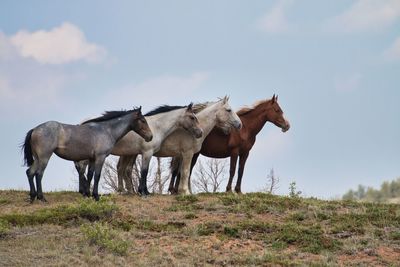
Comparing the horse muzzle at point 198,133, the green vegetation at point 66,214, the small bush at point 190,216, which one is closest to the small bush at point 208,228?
the small bush at point 190,216

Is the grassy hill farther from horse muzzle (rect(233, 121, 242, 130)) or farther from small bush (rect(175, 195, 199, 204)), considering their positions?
horse muzzle (rect(233, 121, 242, 130))

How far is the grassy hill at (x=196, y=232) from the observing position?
43.5ft

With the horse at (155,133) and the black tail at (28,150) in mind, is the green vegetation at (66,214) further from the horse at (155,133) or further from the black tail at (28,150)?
the horse at (155,133)

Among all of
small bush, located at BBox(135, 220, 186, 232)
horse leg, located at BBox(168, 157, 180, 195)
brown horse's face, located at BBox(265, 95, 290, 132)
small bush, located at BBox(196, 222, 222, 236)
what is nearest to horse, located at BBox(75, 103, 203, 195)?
horse leg, located at BBox(168, 157, 180, 195)

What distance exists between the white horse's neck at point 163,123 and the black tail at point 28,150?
3.37 meters

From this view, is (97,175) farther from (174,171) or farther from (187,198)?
(174,171)

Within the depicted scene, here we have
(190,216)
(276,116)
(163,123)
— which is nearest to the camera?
(190,216)

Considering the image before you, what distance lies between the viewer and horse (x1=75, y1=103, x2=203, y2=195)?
18.8 meters

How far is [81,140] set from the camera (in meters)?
17.3

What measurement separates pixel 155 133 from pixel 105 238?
573 centimetres

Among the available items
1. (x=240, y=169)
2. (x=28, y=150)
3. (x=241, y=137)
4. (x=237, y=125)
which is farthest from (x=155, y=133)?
(x=28, y=150)

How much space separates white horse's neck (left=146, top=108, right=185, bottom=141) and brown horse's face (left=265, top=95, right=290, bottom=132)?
263 centimetres

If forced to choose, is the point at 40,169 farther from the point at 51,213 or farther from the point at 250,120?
the point at 250,120

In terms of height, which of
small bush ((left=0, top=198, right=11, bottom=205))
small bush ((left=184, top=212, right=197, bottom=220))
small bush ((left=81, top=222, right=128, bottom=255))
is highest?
small bush ((left=0, top=198, right=11, bottom=205))
